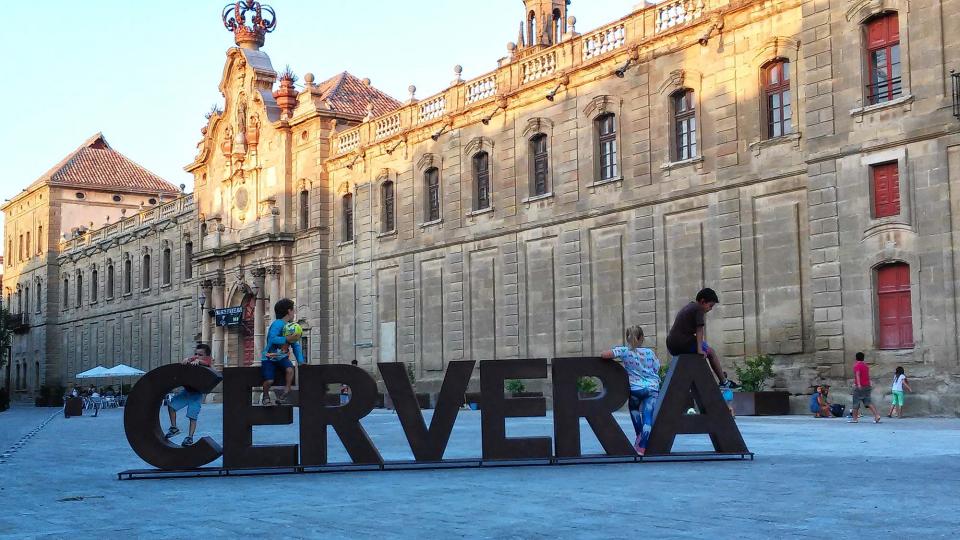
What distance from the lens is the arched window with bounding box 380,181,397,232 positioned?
45812 millimetres

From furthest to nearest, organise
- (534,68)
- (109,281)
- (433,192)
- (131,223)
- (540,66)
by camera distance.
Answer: (109,281) → (131,223) → (433,192) → (534,68) → (540,66)

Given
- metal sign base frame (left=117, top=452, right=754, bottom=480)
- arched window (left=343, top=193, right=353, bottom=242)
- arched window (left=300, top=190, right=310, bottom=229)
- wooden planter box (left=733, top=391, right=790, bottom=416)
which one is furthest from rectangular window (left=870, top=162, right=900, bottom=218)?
arched window (left=300, top=190, right=310, bottom=229)

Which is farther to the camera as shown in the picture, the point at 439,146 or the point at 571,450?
the point at 439,146

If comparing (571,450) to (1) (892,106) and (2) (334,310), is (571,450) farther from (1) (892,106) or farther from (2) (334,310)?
(2) (334,310)

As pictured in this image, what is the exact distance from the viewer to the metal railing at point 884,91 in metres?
26.6

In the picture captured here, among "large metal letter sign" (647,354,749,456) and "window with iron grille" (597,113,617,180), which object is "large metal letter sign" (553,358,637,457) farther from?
"window with iron grille" (597,113,617,180)

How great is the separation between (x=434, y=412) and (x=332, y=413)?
3.64ft

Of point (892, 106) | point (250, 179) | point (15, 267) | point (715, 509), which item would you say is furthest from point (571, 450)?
point (15, 267)

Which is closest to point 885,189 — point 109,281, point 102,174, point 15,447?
point 15,447

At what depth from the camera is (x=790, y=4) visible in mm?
29312

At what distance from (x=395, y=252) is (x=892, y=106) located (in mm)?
22393

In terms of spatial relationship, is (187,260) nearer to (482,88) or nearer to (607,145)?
(482,88)

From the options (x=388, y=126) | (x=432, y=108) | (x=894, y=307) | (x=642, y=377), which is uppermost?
(x=432, y=108)

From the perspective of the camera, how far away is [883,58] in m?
26.8
